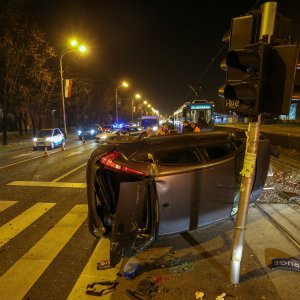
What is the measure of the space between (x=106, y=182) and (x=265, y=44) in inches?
122

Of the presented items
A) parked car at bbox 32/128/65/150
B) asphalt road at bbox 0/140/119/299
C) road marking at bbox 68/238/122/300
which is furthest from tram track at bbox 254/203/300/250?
parked car at bbox 32/128/65/150

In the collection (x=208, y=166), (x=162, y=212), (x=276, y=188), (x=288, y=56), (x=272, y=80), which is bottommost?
(x=276, y=188)

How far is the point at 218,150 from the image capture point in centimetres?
546

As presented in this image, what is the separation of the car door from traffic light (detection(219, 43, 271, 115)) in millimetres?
1269

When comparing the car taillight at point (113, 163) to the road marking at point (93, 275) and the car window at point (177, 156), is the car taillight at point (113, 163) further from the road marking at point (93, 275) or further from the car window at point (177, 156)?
the road marking at point (93, 275)

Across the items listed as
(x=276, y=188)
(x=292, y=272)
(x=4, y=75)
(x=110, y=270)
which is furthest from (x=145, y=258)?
(x=4, y=75)

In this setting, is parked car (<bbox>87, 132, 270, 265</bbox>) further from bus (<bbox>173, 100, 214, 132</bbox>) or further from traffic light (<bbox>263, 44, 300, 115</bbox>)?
bus (<bbox>173, 100, 214, 132</bbox>)

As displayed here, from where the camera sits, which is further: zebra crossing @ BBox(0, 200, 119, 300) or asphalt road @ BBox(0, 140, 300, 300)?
zebra crossing @ BBox(0, 200, 119, 300)

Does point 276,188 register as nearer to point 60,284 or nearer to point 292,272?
point 292,272

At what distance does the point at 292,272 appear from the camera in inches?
171

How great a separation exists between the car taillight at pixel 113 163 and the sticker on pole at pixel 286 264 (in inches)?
85.0

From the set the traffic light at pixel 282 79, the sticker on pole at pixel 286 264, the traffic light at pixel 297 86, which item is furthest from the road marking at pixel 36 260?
the traffic light at pixel 297 86

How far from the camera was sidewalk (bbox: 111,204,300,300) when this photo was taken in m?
3.96

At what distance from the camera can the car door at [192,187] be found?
14.9 ft
